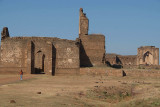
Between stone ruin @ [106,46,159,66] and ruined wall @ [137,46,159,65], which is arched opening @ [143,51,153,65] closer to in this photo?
stone ruin @ [106,46,159,66]

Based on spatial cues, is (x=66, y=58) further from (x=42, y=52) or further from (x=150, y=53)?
(x=150, y=53)

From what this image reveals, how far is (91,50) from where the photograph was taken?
30.6 meters

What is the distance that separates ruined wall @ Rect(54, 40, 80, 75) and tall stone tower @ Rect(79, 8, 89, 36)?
2.60m

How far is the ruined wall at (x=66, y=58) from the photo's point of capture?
28672mm

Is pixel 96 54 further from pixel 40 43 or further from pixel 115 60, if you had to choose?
pixel 115 60

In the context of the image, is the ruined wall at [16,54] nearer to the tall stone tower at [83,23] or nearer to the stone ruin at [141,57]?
the tall stone tower at [83,23]

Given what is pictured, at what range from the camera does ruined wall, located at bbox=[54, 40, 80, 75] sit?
94.1 ft

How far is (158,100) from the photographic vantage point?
1114 cm

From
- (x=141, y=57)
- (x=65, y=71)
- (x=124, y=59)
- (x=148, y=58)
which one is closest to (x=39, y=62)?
(x=65, y=71)

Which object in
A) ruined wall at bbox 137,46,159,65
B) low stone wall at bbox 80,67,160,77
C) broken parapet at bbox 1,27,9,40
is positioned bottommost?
low stone wall at bbox 80,67,160,77

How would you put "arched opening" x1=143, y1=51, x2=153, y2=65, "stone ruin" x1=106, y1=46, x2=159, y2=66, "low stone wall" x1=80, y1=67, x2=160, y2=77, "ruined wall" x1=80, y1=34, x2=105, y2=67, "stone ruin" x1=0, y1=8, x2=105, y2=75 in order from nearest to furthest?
"low stone wall" x1=80, y1=67, x2=160, y2=77 → "stone ruin" x1=0, y1=8, x2=105, y2=75 → "ruined wall" x1=80, y1=34, x2=105, y2=67 → "stone ruin" x1=106, y1=46, x2=159, y2=66 → "arched opening" x1=143, y1=51, x2=153, y2=65

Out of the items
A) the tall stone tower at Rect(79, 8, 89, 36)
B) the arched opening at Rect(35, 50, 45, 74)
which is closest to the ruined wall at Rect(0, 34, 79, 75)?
the tall stone tower at Rect(79, 8, 89, 36)

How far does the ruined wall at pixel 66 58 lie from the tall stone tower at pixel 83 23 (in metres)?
2.60

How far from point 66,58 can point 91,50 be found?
3.35 meters
